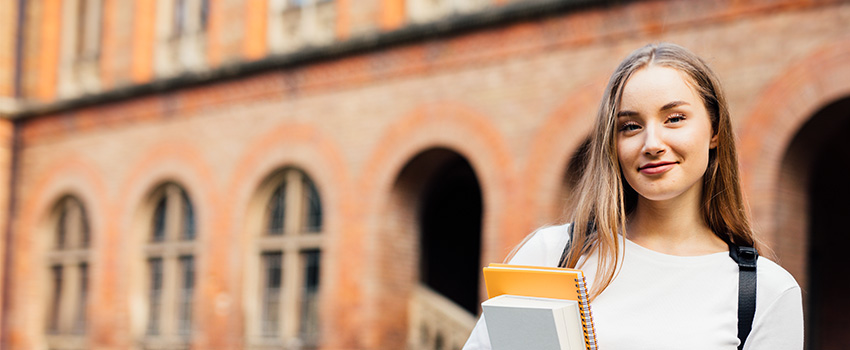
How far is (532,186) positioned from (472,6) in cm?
229

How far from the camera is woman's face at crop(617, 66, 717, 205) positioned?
73.0 inches

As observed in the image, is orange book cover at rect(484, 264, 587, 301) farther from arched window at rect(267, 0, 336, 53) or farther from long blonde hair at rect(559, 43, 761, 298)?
arched window at rect(267, 0, 336, 53)

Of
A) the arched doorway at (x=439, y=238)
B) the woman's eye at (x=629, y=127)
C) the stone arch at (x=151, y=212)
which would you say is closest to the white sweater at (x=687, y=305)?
the woman's eye at (x=629, y=127)

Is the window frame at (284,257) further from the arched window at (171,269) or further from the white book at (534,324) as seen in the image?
the white book at (534,324)

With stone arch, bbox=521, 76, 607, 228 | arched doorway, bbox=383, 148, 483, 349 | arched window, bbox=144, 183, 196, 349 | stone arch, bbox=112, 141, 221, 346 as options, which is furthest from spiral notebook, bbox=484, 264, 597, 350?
arched window, bbox=144, 183, 196, 349

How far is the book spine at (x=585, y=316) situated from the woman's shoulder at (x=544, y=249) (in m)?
0.24

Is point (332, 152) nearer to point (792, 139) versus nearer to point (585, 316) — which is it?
point (792, 139)

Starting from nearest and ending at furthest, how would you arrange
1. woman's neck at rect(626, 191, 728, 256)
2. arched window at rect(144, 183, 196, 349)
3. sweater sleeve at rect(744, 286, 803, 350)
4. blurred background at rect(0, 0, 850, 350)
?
sweater sleeve at rect(744, 286, 803, 350) → woman's neck at rect(626, 191, 728, 256) → blurred background at rect(0, 0, 850, 350) → arched window at rect(144, 183, 196, 349)

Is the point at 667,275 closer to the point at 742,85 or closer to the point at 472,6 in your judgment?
the point at 742,85

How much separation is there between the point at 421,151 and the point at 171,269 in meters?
5.08

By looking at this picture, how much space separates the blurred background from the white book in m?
6.41

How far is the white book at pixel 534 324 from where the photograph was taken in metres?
1.70

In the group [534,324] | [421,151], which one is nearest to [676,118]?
[534,324]

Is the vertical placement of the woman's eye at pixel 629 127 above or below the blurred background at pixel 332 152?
below
